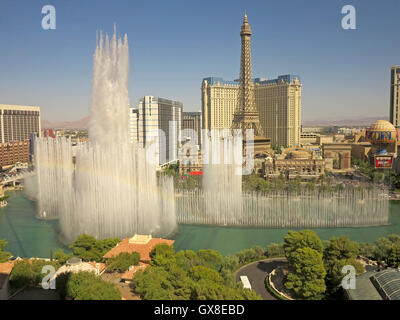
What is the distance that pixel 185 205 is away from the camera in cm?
2478

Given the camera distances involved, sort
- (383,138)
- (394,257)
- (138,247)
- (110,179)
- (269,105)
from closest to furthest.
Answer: (394,257) < (138,247) < (110,179) < (383,138) < (269,105)

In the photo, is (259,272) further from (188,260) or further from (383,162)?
(383,162)

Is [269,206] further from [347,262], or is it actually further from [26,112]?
[26,112]

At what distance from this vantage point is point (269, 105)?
60406mm

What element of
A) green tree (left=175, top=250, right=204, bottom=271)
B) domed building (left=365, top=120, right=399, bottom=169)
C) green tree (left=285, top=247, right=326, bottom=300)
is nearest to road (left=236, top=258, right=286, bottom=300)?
green tree (left=285, top=247, right=326, bottom=300)

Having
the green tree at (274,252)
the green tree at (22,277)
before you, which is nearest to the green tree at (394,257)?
the green tree at (274,252)

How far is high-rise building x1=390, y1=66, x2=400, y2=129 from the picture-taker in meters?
55.2

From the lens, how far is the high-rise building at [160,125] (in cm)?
4138

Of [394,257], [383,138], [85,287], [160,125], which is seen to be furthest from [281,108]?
[85,287]

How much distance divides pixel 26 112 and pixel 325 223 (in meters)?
51.0

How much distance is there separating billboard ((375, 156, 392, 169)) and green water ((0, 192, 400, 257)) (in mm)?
16094

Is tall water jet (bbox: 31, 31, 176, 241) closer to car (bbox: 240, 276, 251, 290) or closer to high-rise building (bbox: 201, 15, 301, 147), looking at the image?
car (bbox: 240, 276, 251, 290)

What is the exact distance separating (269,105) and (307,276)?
51692mm
